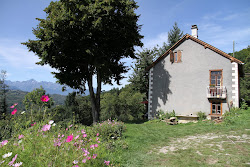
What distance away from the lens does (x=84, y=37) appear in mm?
14562

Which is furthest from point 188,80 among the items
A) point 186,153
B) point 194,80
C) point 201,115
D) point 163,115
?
point 186,153

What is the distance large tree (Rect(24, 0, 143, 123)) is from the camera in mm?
14094

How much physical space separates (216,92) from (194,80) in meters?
2.36

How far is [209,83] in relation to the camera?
1633 centimetres

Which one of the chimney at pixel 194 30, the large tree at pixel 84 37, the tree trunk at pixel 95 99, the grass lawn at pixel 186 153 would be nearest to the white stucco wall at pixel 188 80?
the chimney at pixel 194 30

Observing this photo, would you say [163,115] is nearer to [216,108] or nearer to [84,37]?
[216,108]

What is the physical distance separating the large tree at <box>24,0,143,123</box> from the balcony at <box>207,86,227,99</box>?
8.60 metres

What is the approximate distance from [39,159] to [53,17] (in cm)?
1406

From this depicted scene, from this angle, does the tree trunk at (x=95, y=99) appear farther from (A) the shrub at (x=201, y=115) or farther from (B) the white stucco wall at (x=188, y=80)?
(A) the shrub at (x=201, y=115)

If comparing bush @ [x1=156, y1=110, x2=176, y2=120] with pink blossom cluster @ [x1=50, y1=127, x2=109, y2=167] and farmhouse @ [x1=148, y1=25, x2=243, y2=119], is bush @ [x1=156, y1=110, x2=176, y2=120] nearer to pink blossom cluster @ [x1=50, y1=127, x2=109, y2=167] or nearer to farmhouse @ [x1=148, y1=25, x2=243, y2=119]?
farmhouse @ [x1=148, y1=25, x2=243, y2=119]

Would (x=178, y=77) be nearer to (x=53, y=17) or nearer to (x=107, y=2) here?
(x=107, y=2)

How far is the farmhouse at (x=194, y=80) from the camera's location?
1548 centimetres

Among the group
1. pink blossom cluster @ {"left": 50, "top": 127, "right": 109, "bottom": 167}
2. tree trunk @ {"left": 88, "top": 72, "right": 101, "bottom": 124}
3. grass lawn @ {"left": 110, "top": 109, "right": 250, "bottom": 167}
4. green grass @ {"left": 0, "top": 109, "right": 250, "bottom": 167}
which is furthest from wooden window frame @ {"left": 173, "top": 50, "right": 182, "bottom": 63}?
pink blossom cluster @ {"left": 50, "top": 127, "right": 109, "bottom": 167}

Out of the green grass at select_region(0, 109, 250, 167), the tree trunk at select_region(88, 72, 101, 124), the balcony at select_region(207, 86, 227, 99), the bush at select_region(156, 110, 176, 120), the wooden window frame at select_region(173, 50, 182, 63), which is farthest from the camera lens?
the wooden window frame at select_region(173, 50, 182, 63)
